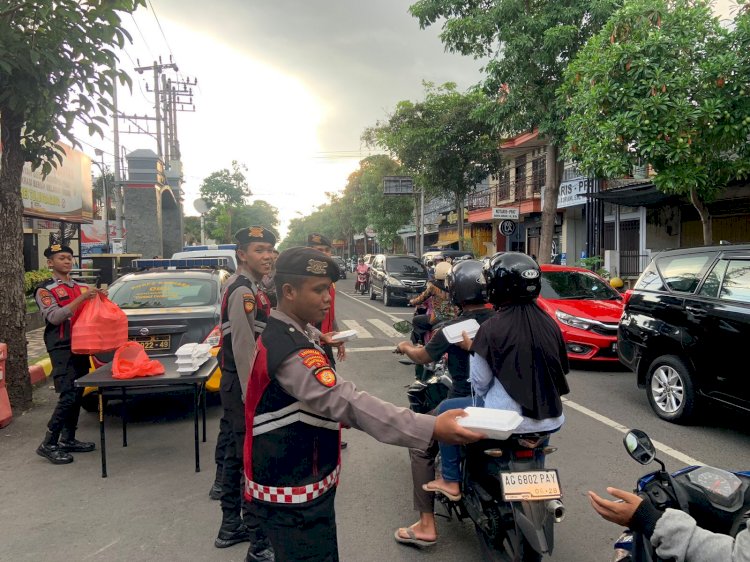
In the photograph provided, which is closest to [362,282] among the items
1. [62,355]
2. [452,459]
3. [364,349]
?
[364,349]

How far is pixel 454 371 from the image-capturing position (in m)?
3.14

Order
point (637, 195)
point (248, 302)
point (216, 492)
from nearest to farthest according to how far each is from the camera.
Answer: point (248, 302) < point (216, 492) < point (637, 195)

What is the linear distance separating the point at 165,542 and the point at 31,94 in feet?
15.3

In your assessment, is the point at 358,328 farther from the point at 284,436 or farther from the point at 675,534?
the point at 675,534

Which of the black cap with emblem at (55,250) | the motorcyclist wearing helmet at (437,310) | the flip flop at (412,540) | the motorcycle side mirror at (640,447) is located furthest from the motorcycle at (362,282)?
the motorcycle side mirror at (640,447)

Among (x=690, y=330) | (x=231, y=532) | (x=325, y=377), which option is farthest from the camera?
(x=690, y=330)

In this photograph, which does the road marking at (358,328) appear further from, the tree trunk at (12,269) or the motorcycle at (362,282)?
the motorcycle at (362,282)

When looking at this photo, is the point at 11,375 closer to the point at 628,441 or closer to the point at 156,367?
the point at 156,367

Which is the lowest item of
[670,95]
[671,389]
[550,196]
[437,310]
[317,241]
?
[671,389]

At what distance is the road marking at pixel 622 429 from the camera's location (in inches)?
174

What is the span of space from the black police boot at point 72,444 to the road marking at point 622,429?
4.92 m

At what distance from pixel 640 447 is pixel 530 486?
0.59 m

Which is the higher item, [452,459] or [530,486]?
[530,486]

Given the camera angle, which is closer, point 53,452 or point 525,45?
point 53,452
